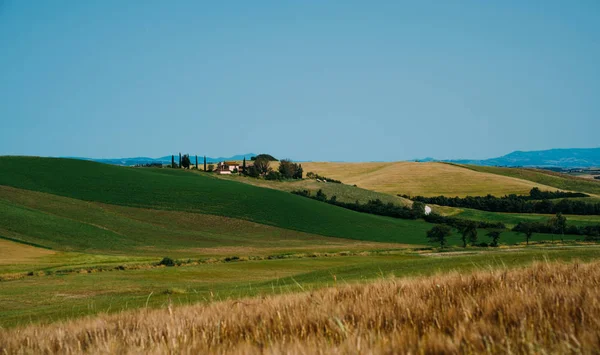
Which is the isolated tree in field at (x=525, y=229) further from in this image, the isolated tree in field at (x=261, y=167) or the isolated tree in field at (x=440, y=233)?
the isolated tree in field at (x=261, y=167)

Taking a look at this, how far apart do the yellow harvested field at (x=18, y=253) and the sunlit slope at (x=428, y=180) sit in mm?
86838

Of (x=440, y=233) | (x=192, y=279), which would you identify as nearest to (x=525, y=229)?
(x=440, y=233)

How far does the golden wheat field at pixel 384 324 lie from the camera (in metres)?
3.83

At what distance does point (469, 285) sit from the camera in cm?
620

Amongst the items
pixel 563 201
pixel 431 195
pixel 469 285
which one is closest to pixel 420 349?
pixel 469 285

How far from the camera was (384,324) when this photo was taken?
4887 mm

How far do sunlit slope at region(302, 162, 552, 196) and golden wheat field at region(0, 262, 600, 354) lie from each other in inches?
4772

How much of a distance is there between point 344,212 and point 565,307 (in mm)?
83406

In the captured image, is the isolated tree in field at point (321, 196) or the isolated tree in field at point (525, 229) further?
the isolated tree in field at point (321, 196)

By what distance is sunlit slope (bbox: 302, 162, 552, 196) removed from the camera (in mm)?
127875

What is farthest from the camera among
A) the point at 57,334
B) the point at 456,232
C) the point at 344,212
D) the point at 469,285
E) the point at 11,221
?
the point at 344,212

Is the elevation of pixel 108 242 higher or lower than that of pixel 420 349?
lower

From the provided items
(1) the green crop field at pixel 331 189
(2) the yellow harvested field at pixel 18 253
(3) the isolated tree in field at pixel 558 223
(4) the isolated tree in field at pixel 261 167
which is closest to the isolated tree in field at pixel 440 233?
(3) the isolated tree in field at pixel 558 223

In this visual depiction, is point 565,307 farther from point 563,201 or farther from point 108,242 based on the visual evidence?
point 563,201
